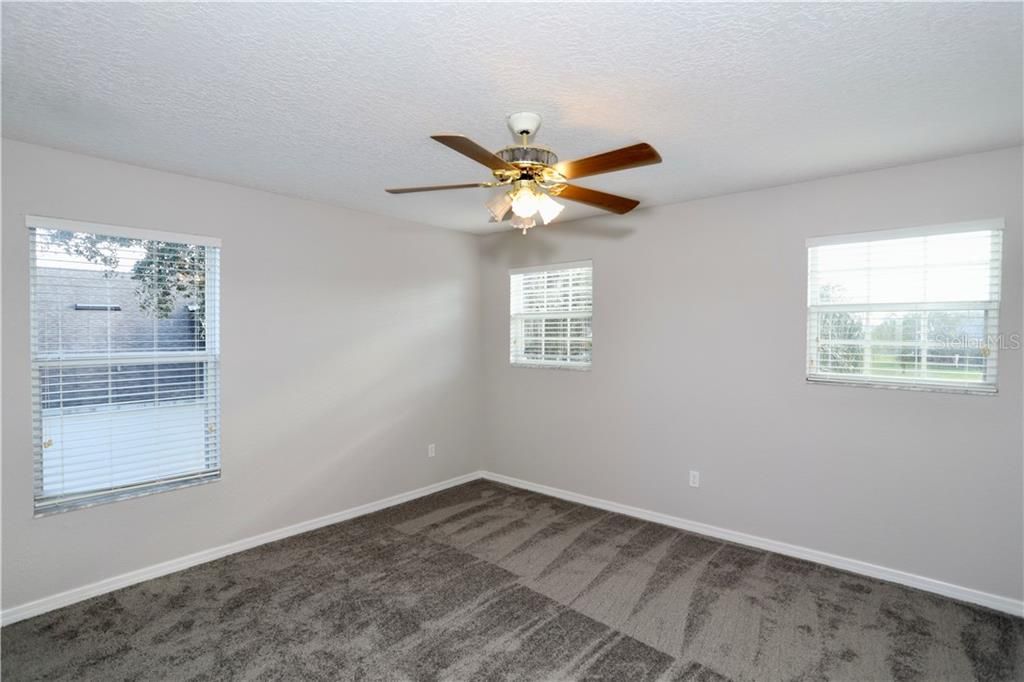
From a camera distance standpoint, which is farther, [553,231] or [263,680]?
[553,231]

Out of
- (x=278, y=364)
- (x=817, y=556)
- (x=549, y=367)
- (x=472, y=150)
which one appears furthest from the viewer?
(x=549, y=367)

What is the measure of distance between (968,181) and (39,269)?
16.3 ft

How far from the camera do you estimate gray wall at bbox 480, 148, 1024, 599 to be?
2.79 meters

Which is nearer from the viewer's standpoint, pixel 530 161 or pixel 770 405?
pixel 530 161

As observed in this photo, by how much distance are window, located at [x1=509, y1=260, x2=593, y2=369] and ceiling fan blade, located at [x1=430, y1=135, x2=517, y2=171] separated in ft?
8.20

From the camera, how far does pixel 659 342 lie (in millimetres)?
3980

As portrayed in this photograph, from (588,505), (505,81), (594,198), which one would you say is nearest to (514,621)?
(588,505)

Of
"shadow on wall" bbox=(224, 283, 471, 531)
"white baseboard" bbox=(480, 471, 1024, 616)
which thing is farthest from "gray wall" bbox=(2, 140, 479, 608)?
"white baseboard" bbox=(480, 471, 1024, 616)

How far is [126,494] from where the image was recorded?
299cm

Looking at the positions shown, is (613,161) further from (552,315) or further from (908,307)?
(552,315)

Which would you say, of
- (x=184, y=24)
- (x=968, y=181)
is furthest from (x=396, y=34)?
(x=968, y=181)

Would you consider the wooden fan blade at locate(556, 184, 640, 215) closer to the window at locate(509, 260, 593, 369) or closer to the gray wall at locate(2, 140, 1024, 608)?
the gray wall at locate(2, 140, 1024, 608)

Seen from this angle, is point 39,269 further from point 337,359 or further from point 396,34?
point 396,34

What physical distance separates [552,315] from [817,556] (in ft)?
8.71
